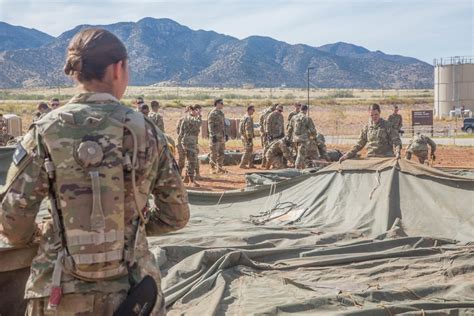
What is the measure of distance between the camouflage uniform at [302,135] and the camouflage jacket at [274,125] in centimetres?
222

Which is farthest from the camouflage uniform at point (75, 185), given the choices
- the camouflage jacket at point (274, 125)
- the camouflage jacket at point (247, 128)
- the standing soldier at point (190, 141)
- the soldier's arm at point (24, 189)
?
the camouflage jacket at point (247, 128)

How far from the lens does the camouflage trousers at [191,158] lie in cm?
1438

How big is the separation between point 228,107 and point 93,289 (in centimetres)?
5348

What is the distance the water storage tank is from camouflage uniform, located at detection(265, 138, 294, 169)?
36.4 metres

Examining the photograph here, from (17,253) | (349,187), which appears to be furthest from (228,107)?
(17,253)

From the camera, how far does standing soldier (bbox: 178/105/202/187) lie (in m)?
14.4

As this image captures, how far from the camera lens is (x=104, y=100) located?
2.57m

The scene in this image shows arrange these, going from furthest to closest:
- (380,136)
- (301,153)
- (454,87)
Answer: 1. (454,87)
2. (301,153)
3. (380,136)

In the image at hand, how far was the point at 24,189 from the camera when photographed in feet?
8.13

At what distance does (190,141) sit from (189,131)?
8.6 inches

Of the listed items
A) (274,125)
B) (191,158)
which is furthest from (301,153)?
(274,125)

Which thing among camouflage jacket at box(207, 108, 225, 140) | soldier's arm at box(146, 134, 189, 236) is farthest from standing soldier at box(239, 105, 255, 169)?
soldier's arm at box(146, 134, 189, 236)

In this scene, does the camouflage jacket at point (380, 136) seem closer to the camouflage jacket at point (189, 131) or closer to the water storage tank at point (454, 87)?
the camouflage jacket at point (189, 131)

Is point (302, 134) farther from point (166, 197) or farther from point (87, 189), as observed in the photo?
point (87, 189)
